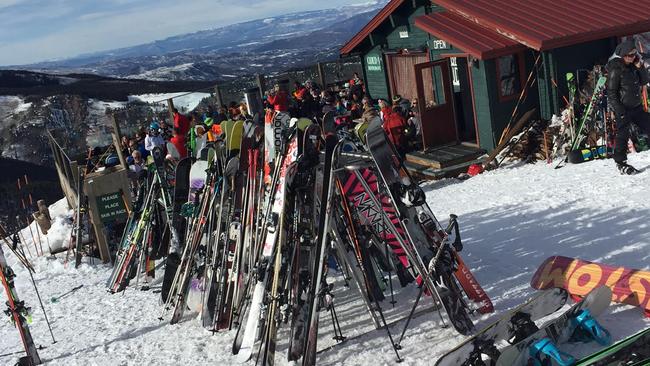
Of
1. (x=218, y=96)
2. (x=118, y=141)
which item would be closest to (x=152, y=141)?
(x=118, y=141)

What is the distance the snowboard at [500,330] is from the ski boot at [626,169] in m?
4.50

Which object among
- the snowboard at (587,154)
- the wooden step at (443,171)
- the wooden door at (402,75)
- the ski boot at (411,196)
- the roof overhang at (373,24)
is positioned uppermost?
the roof overhang at (373,24)

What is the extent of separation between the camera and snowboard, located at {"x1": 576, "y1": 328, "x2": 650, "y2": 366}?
3598mm

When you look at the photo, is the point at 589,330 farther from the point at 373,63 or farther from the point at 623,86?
the point at 373,63

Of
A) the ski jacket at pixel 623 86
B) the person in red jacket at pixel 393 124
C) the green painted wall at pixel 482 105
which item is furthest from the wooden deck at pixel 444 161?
the ski jacket at pixel 623 86

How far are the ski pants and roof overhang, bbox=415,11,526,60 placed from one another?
150 inches

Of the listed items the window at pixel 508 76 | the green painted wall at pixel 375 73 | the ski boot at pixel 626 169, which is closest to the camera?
the ski boot at pixel 626 169

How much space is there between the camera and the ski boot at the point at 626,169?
8.23 m

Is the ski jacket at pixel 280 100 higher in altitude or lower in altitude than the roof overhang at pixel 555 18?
lower

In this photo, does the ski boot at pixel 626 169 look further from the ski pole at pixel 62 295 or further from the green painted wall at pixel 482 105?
the ski pole at pixel 62 295

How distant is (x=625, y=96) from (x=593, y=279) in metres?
4.48

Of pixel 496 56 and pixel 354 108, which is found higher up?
pixel 496 56

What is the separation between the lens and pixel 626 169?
8289 mm

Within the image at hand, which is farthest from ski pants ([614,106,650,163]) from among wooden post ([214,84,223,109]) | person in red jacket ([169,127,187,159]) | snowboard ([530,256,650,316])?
wooden post ([214,84,223,109])
